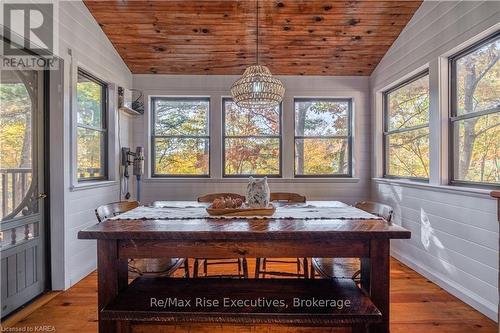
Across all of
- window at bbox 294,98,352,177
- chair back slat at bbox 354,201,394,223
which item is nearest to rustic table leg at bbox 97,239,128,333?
chair back slat at bbox 354,201,394,223

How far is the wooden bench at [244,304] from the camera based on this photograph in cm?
151

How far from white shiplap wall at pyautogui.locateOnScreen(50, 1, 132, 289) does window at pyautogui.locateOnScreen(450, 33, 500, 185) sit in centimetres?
362

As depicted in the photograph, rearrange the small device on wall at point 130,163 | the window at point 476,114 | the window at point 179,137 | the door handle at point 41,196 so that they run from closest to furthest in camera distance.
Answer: the window at point 476,114
the door handle at point 41,196
the small device on wall at point 130,163
the window at point 179,137

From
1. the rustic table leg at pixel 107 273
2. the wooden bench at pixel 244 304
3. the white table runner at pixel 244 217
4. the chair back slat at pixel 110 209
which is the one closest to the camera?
the wooden bench at pixel 244 304

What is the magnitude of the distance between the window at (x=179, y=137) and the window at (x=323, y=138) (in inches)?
53.7

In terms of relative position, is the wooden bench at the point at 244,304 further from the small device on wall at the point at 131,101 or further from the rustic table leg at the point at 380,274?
the small device on wall at the point at 131,101

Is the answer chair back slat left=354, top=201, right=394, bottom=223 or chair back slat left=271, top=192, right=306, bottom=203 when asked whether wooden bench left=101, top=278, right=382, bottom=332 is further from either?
chair back slat left=271, top=192, right=306, bottom=203

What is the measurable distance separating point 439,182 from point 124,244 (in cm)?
280

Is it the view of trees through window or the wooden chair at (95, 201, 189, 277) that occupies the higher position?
the view of trees through window

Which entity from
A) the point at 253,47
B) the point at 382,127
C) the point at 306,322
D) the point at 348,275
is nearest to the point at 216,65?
the point at 253,47

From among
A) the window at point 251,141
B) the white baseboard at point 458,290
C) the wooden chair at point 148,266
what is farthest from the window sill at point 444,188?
the wooden chair at point 148,266

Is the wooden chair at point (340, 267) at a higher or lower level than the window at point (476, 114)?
lower

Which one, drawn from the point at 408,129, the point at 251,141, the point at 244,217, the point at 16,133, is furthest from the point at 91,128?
the point at 408,129

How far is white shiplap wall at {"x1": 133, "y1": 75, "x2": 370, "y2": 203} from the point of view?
13.7 feet
